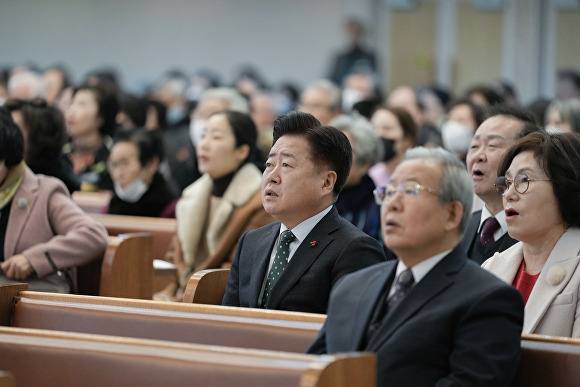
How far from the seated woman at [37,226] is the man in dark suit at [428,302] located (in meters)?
1.88

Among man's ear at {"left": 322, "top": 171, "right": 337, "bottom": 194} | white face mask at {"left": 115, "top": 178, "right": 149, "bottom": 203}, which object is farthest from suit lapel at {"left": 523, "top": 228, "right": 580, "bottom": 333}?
white face mask at {"left": 115, "top": 178, "right": 149, "bottom": 203}

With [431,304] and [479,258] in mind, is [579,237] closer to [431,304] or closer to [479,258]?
[479,258]

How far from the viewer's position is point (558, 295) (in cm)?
290

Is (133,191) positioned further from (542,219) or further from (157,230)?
(542,219)

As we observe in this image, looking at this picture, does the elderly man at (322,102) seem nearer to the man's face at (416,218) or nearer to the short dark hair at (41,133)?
the short dark hair at (41,133)

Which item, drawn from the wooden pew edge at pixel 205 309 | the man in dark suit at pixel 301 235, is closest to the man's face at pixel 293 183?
the man in dark suit at pixel 301 235

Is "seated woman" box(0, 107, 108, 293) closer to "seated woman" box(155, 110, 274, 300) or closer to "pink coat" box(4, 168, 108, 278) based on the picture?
"pink coat" box(4, 168, 108, 278)

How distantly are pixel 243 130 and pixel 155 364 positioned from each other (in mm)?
2740

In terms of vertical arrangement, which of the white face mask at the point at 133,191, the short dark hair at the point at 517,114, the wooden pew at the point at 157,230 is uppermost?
the short dark hair at the point at 517,114

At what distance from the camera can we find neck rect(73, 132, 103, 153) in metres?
6.67

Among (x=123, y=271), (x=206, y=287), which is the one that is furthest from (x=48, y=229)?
(x=206, y=287)

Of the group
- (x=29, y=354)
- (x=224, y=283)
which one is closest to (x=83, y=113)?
(x=224, y=283)

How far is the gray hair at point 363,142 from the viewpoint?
518cm

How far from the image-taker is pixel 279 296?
3.26m
